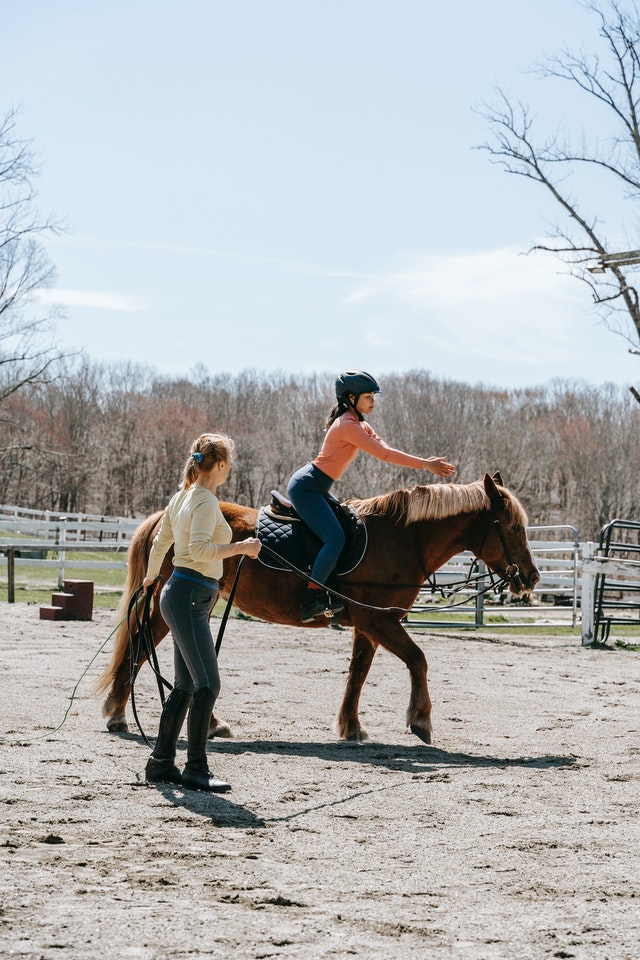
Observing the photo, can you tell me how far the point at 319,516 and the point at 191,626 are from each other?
2063 millimetres

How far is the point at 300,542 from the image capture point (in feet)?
24.7

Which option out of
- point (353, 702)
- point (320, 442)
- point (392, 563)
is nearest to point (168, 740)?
point (353, 702)

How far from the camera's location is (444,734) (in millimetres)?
7715

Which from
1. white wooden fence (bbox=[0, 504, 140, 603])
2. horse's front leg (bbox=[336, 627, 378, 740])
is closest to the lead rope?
horse's front leg (bbox=[336, 627, 378, 740])

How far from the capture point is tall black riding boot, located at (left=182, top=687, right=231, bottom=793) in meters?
5.53

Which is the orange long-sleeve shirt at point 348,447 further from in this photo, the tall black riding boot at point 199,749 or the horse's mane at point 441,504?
the tall black riding boot at point 199,749

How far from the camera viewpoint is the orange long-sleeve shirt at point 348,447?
23.4 feet

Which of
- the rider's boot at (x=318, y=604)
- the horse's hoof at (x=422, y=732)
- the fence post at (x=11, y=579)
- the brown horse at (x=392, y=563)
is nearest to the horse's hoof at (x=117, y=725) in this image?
the brown horse at (x=392, y=563)

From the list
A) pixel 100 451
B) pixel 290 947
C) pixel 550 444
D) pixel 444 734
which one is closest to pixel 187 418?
pixel 100 451

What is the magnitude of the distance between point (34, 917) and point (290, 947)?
0.91m

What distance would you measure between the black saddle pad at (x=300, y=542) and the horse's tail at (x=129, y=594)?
0.83m

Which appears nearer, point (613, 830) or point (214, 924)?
point (214, 924)

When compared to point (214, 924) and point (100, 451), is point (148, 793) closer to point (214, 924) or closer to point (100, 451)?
point (214, 924)

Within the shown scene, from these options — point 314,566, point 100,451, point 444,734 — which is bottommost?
point 444,734
